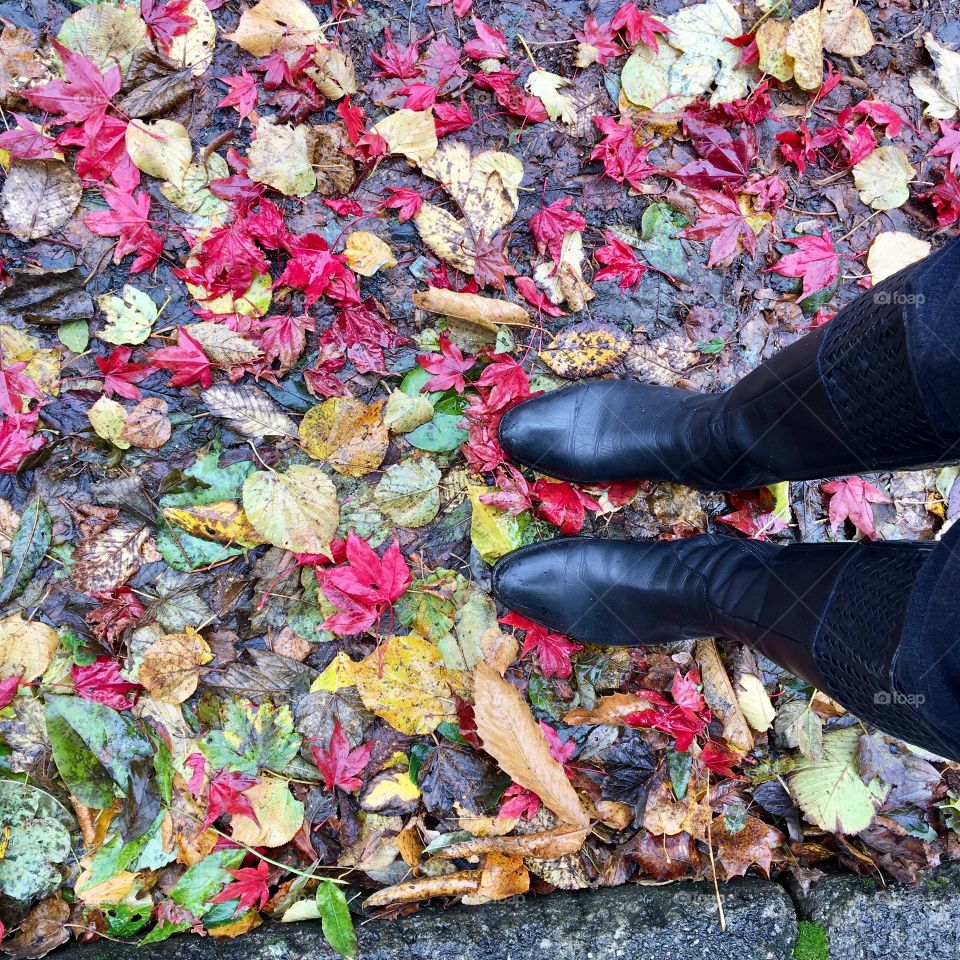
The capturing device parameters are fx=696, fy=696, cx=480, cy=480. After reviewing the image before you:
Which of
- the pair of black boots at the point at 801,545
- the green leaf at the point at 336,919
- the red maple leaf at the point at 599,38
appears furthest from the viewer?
the red maple leaf at the point at 599,38

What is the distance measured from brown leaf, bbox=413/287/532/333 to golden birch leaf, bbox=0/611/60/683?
1.18 meters

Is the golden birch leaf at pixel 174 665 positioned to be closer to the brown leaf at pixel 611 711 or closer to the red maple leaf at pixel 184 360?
the red maple leaf at pixel 184 360

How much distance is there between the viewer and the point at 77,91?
162 centimetres

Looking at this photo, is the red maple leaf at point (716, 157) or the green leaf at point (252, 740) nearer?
the green leaf at point (252, 740)

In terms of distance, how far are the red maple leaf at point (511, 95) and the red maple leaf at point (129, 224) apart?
2.90ft

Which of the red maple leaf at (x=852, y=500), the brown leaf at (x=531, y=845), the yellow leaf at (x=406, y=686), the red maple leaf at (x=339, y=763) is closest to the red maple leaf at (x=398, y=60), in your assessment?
the yellow leaf at (x=406, y=686)

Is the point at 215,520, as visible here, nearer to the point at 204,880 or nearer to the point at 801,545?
the point at 204,880

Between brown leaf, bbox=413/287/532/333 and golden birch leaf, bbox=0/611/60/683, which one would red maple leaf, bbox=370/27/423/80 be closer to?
brown leaf, bbox=413/287/532/333

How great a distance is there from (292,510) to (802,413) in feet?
3.59

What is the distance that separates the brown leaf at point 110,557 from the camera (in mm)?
1646

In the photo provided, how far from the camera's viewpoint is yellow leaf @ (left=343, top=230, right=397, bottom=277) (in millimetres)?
1702

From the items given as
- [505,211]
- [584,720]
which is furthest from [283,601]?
[505,211]

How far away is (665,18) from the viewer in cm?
182

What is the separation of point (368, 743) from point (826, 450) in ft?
3.87
